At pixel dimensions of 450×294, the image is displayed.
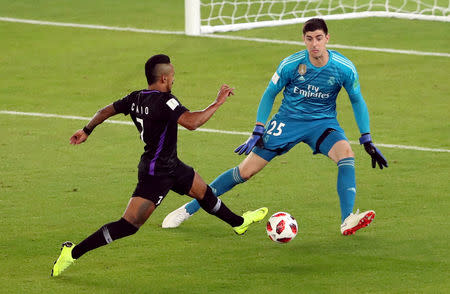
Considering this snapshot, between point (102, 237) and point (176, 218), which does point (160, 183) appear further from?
point (176, 218)

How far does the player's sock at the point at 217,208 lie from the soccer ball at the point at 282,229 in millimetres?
352

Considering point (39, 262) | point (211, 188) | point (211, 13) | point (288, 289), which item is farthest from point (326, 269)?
point (211, 13)

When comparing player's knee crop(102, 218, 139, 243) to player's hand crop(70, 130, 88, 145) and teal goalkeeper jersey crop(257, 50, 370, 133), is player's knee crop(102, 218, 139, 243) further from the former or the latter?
teal goalkeeper jersey crop(257, 50, 370, 133)

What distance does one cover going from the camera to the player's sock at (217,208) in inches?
344

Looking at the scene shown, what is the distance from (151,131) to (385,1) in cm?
1383

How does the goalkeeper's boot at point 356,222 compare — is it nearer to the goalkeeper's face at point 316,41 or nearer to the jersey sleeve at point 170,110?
the goalkeeper's face at point 316,41

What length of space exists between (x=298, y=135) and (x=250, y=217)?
0.86m

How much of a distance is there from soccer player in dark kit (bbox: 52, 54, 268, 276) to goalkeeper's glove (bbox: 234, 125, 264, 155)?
0.75 m

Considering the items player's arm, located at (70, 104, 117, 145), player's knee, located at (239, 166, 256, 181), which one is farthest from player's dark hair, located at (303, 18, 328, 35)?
player's arm, located at (70, 104, 117, 145)

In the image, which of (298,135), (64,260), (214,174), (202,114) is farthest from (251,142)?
(214,174)

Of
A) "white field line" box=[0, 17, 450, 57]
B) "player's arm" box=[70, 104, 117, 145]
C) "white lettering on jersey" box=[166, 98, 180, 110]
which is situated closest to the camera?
"white lettering on jersey" box=[166, 98, 180, 110]

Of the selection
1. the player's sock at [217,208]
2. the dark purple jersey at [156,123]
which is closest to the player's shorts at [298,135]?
the player's sock at [217,208]

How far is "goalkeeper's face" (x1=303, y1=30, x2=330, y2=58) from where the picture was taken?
9055mm

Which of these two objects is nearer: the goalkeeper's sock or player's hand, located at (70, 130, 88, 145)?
player's hand, located at (70, 130, 88, 145)
